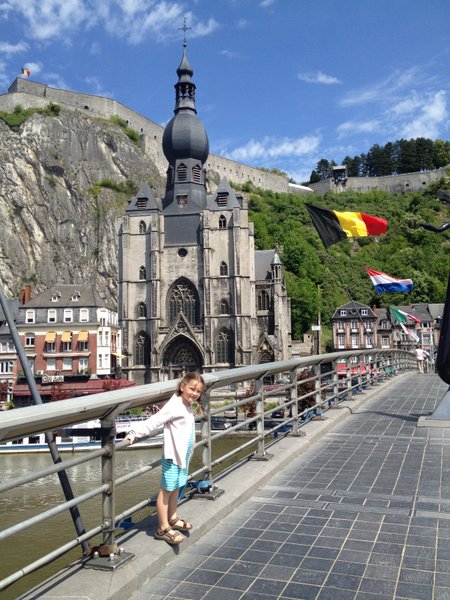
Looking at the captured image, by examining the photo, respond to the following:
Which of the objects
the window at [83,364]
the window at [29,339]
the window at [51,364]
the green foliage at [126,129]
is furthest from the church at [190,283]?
the green foliage at [126,129]

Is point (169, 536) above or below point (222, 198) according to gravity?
below

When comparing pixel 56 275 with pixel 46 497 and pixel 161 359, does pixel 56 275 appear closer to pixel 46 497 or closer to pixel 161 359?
pixel 161 359

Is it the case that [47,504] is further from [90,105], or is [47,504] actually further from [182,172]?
[90,105]

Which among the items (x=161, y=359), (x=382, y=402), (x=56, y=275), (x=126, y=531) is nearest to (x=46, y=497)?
(x=382, y=402)

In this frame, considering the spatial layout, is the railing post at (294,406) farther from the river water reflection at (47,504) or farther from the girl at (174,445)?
the girl at (174,445)

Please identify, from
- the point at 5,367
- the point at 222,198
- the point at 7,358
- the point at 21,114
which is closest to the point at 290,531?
the point at 7,358

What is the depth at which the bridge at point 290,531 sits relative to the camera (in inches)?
129

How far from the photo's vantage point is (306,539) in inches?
163

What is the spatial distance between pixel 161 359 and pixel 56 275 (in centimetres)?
2905

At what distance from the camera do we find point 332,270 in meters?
88.0

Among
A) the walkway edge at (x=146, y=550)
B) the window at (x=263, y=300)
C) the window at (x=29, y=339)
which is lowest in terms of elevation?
the walkway edge at (x=146, y=550)

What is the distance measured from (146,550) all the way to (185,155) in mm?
48523

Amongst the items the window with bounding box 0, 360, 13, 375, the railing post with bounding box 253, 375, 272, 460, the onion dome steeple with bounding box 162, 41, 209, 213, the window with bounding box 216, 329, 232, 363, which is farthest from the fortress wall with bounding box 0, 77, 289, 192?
the railing post with bounding box 253, 375, 272, 460

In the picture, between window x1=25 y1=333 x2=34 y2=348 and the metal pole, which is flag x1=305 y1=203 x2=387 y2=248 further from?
window x1=25 y1=333 x2=34 y2=348
